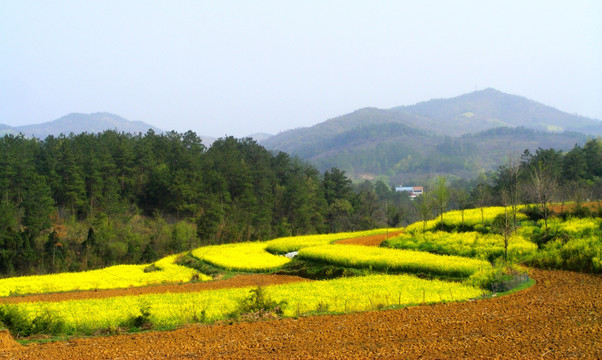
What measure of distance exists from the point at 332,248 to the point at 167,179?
34.9 meters

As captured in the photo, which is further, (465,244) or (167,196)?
(167,196)

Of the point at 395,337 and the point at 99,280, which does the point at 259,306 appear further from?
the point at 99,280

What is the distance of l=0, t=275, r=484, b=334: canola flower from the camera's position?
53.2 ft

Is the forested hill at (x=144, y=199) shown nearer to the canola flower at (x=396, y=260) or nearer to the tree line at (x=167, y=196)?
the tree line at (x=167, y=196)

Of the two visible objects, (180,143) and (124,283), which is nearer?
(124,283)

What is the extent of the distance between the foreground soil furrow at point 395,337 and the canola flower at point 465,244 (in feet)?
37.1

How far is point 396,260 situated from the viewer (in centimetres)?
2856

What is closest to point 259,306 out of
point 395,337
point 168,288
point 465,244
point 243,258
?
point 395,337

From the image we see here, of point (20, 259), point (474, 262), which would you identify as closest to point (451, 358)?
point (474, 262)

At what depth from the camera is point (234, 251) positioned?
44062 millimetres

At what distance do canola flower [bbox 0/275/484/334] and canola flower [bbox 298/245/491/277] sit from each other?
1.67 metres

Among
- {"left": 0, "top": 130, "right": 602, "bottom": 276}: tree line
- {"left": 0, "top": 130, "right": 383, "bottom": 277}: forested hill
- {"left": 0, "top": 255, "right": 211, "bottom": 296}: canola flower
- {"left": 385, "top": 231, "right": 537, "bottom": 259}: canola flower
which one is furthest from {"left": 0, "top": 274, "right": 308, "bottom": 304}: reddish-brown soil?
{"left": 0, "top": 130, "right": 383, "bottom": 277}: forested hill

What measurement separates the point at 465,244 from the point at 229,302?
683 inches

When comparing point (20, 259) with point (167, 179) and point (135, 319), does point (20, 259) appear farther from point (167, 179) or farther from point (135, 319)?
point (135, 319)
